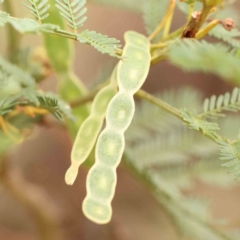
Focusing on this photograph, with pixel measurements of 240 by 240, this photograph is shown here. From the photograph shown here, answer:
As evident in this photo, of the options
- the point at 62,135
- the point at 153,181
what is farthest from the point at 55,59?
the point at 62,135

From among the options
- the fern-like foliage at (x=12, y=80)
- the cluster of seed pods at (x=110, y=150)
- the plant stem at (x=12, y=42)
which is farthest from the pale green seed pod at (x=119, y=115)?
the plant stem at (x=12, y=42)

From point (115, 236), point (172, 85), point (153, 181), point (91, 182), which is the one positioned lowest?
point (115, 236)

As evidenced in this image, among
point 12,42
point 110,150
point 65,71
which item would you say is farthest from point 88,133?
point 12,42

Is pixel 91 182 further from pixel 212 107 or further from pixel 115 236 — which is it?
pixel 115 236

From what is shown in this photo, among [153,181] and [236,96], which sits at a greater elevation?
[236,96]

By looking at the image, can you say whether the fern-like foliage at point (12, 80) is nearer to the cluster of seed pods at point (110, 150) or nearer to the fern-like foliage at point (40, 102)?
the fern-like foliage at point (40, 102)

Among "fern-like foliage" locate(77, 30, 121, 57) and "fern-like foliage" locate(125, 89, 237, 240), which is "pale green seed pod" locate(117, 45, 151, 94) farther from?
"fern-like foliage" locate(125, 89, 237, 240)

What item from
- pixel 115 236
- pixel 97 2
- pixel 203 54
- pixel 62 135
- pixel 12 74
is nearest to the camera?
pixel 203 54
